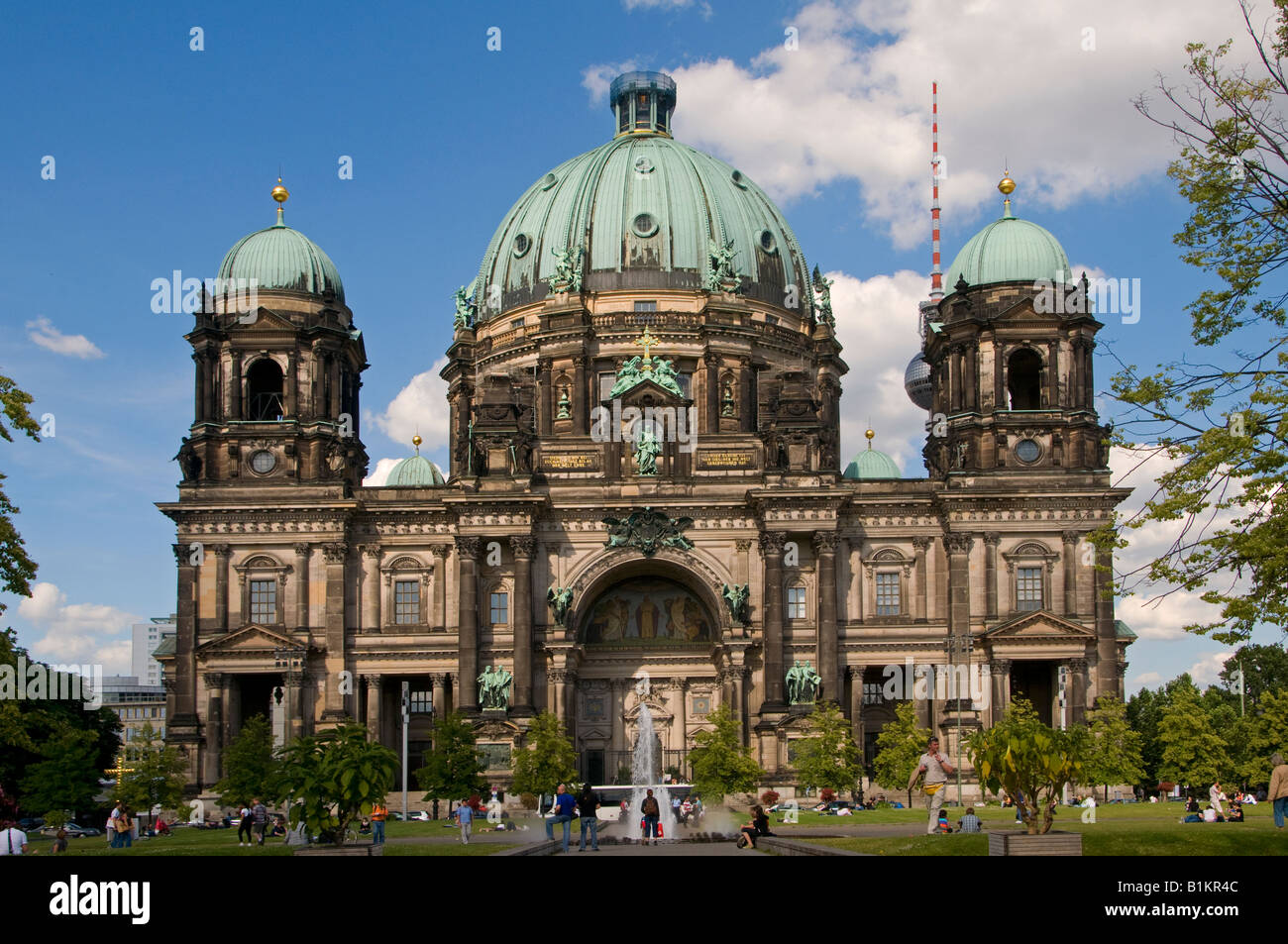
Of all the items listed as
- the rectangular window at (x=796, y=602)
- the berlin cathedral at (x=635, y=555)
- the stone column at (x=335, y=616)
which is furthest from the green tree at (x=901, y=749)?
the stone column at (x=335, y=616)

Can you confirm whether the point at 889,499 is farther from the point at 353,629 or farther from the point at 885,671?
the point at 353,629

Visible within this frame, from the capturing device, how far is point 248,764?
68500 mm

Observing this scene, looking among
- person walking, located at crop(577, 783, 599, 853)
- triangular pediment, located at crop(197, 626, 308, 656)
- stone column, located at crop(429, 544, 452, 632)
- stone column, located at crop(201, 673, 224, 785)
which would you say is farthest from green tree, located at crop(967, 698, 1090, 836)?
stone column, located at crop(201, 673, 224, 785)

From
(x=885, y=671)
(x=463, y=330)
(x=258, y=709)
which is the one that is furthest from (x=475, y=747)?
(x=463, y=330)

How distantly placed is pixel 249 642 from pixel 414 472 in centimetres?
2534

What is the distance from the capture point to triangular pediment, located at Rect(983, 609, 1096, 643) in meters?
76.8

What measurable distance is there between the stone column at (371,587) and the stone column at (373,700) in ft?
7.99

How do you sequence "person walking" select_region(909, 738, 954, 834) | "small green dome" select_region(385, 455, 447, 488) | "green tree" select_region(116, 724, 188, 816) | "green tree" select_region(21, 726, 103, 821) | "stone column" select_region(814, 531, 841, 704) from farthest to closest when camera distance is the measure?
"small green dome" select_region(385, 455, 447, 488) < "stone column" select_region(814, 531, 841, 704) < "green tree" select_region(116, 724, 188, 816) < "green tree" select_region(21, 726, 103, 821) < "person walking" select_region(909, 738, 954, 834)

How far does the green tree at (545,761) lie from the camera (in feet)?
225

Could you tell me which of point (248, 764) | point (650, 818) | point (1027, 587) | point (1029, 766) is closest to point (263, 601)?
point (248, 764)

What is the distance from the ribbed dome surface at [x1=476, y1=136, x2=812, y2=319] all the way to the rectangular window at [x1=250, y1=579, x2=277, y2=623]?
80.5 feet

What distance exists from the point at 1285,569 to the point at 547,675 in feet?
177

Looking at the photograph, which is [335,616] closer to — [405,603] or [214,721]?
[405,603]

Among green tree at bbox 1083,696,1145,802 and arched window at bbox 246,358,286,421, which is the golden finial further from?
green tree at bbox 1083,696,1145,802
